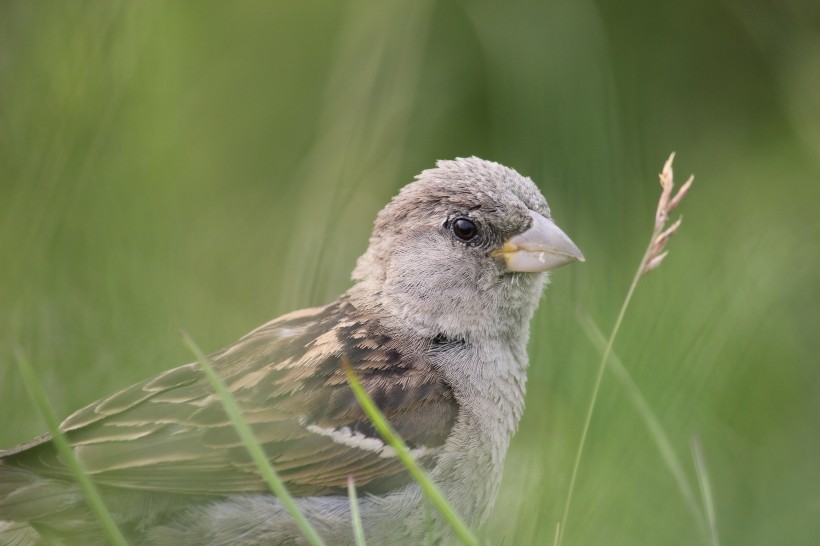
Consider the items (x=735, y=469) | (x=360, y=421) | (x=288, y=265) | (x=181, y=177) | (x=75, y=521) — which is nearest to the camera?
(x=75, y=521)

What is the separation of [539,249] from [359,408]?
2.32ft

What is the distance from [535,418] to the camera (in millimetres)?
4207

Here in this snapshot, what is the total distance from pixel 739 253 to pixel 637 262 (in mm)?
533

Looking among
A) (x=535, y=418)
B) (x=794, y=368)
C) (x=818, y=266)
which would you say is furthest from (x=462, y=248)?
(x=818, y=266)

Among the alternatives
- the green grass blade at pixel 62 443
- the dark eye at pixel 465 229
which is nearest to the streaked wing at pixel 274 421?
the dark eye at pixel 465 229

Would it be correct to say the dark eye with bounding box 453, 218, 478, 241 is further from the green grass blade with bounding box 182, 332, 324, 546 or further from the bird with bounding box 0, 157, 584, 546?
the green grass blade with bounding box 182, 332, 324, 546

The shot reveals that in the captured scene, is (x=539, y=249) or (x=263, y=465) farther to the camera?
(x=539, y=249)

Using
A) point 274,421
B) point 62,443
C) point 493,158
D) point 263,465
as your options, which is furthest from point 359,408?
point 493,158

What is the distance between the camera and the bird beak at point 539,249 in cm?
338

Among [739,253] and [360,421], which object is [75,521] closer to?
[360,421]

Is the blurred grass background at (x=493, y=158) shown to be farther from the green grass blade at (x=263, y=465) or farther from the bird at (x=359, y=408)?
the green grass blade at (x=263, y=465)

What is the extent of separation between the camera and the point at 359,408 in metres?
3.21

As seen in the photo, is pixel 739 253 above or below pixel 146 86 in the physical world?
below

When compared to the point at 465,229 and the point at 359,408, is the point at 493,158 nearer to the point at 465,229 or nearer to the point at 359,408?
the point at 465,229
